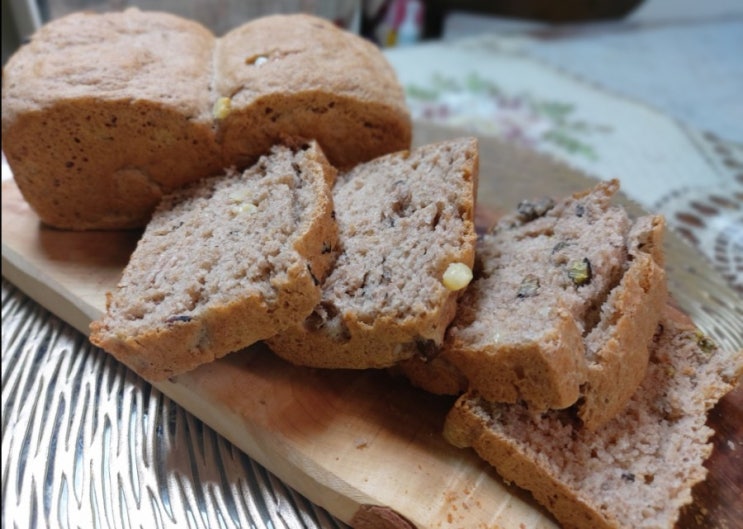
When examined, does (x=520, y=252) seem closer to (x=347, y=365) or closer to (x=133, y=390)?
(x=347, y=365)

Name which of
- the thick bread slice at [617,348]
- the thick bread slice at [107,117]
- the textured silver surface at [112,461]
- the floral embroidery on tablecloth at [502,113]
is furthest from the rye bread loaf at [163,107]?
the floral embroidery on tablecloth at [502,113]

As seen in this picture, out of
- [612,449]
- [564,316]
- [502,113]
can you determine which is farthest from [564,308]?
[502,113]

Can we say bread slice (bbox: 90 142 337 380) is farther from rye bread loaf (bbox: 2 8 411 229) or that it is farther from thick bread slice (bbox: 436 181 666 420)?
thick bread slice (bbox: 436 181 666 420)

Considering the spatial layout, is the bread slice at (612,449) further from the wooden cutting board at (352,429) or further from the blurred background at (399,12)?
the blurred background at (399,12)

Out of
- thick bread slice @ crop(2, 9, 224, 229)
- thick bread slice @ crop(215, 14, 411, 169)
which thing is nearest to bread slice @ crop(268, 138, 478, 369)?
thick bread slice @ crop(215, 14, 411, 169)

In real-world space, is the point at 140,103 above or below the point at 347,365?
above

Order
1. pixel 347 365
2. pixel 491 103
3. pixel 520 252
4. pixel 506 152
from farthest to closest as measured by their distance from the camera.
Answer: pixel 491 103
pixel 506 152
pixel 520 252
pixel 347 365

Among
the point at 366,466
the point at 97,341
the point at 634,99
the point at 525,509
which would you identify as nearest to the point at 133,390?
the point at 97,341
